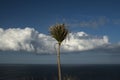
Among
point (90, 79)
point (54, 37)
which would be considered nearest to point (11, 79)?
point (90, 79)

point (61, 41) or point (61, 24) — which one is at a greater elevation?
point (61, 24)

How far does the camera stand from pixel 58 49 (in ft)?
72.1

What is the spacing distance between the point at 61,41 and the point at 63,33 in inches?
31.5

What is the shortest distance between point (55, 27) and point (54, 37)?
98cm

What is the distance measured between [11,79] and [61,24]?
145 metres

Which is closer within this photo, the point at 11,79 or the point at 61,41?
the point at 61,41

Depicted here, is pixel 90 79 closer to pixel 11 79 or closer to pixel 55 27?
pixel 11 79

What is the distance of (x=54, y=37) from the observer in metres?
22.5

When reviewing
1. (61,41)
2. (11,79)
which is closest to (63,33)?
(61,41)

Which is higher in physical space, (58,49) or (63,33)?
(63,33)

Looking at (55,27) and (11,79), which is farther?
(11,79)

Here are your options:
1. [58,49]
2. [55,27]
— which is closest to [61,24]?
[55,27]

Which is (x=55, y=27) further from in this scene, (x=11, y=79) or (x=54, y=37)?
(x=11, y=79)

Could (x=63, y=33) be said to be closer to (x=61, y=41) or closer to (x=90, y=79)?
(x=61, y=41)
